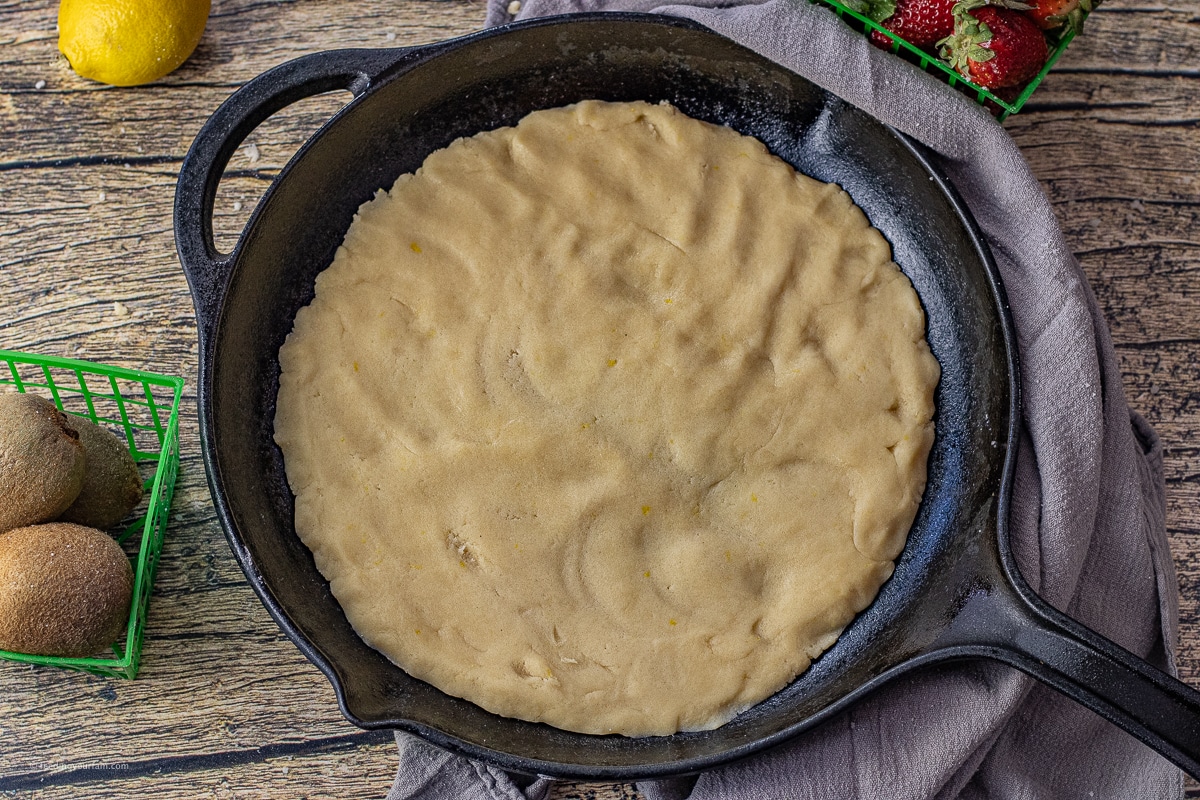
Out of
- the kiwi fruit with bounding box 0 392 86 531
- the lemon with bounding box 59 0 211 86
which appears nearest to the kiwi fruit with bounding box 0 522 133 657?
the kiwi fruit with bounding box 0 392 86 531

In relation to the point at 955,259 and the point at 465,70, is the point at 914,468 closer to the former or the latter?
the point at 955,259

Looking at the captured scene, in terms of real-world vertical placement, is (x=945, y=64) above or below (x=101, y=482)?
above

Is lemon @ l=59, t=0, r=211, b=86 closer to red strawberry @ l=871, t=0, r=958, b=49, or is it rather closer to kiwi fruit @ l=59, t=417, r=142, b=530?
kiwi fruit @ l=59, t=417, r=142, b=530

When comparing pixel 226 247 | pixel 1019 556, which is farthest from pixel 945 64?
pixel 226 247

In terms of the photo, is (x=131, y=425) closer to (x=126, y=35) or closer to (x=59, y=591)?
(x=59, y=591)

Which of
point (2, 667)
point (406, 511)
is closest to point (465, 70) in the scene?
point (406, 511)

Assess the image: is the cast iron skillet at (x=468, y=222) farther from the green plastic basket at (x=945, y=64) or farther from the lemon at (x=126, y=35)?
the lemon at (x=126, y=35)

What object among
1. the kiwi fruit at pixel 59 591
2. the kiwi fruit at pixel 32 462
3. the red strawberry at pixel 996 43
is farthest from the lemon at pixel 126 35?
the red strawberry at pixel 996 43

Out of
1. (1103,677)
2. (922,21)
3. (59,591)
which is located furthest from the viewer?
(922,21)
